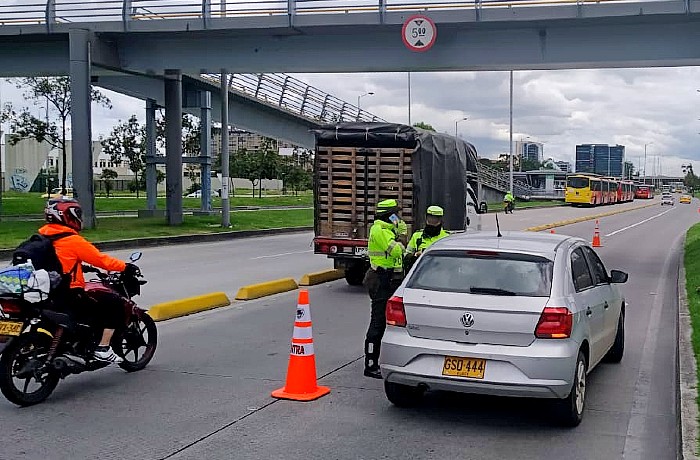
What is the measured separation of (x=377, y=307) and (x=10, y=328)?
10.9 feet

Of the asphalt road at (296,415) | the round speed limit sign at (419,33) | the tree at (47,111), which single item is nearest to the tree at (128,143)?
the tree at (47,111)

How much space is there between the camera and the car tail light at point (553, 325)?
21.6 ft

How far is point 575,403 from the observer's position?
6.82m

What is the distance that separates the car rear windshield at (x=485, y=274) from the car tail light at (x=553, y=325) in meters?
0.21

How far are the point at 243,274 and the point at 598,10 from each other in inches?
474

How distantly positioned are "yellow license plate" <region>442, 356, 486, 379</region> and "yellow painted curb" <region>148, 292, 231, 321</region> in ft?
20.7

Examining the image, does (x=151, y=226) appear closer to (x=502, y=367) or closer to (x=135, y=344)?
(x=135, y=344)

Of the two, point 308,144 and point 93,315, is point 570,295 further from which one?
point 308,144

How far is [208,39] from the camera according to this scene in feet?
92.1

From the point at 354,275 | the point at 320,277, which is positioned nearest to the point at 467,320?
the point at 354,275

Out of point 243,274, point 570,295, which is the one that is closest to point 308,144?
point 243,274

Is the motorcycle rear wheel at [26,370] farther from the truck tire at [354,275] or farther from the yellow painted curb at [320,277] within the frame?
the truck tire at [354,275]

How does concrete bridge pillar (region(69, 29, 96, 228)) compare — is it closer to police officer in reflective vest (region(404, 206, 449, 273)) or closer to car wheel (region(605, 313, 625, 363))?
police officer in reflective vest (region(404, 206, 449, 273))

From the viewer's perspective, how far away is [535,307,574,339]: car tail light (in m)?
6.59
